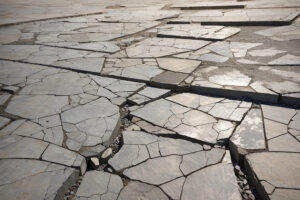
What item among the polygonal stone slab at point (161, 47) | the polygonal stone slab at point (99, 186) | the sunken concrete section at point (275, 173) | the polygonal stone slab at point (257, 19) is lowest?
the polygonal stone slab at point (99, 186)

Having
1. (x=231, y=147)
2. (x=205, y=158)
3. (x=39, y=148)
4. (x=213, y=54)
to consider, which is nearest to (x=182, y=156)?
(x=205, y=158)

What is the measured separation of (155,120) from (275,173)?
40.3 inches

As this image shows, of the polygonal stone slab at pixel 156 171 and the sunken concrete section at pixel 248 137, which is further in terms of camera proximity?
the sunken concrete section at pixel 248 137

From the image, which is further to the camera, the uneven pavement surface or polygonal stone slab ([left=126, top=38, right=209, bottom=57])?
polygonal stone slab ([left=126, top=38, right=209, bottom=57])

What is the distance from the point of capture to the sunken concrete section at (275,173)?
1338mm

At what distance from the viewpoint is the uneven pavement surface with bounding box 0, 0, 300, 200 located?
57.9 inches

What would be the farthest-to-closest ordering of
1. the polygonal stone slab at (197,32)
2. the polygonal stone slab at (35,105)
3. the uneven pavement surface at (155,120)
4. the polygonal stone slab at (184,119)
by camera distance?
the polygonal stone slab at (197,32), the polygonal stone slab at (35,105), the polygonal stone slab at (184,119), the uneven pavement surface at (155,120)

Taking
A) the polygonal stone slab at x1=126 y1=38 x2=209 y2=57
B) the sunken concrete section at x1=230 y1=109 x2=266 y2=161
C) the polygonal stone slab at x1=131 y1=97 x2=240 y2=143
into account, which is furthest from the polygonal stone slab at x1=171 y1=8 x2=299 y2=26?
the sunken concrete section at x1=230 y1=109 x2=266 y2=161

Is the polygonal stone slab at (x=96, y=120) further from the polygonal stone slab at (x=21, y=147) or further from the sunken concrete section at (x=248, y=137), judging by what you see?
the sunken concrete section at (x=248, y=137)

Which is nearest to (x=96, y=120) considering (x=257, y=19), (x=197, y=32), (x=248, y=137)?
(x=248, y=137)

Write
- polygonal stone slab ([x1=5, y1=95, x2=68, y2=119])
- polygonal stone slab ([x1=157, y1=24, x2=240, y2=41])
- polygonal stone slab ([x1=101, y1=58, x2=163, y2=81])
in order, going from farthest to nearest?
1. polygonal stone slab ([x1=157, y1=24, x2=240, y2=41])
2. polygonal stone slab ([x1=101, y1=58, x2=163, y2=81])
3. polygonal stone slab ([x1=5, y1=95, x2=68, y2=119])

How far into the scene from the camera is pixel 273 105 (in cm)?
216

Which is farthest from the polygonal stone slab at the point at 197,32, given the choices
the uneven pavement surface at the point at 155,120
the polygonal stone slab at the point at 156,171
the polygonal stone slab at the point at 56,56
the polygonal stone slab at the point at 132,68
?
the polygonal stone slab at the point at 156,171

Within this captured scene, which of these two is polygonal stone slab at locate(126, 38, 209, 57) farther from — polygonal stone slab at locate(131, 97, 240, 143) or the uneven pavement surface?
polygonal stone slab at locate(131, 97, 240, 143)
